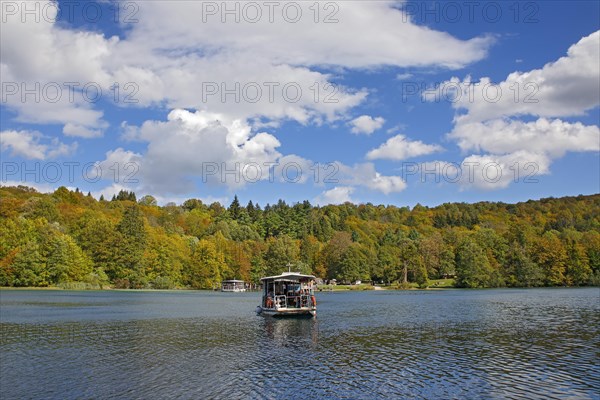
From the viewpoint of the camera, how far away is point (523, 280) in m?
185

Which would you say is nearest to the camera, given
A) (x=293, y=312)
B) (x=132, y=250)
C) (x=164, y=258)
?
(x=293, y=312)

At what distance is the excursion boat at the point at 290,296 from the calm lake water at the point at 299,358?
5842mm

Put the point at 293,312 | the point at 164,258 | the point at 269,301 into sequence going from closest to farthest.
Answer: the point at 293,312 < the point at 269,301 < the point at 164,258

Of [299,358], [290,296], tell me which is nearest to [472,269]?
[290,296]

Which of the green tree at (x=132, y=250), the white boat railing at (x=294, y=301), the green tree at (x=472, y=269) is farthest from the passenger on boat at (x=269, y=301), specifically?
the green tree at (x=472, y=269)

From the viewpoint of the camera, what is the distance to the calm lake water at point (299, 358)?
27828mm

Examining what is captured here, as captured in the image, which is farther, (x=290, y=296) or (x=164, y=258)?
(x=164, y=258)

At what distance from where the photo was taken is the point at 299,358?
3756 centimetres

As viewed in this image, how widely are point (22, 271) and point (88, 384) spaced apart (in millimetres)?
129114

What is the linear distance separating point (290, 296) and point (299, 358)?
34897 millimetres

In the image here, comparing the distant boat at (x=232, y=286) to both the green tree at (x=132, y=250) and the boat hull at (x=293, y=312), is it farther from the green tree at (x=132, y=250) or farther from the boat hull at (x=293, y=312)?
the boat hull at (x=293, y=312)

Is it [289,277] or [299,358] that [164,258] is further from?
[299,358]

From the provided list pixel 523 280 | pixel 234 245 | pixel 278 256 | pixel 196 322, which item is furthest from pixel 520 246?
pixel 196 322

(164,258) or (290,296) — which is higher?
(164,258)
